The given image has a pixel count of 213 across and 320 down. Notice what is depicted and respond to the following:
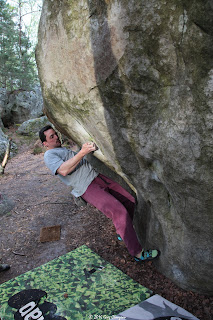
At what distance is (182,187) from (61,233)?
10.7 feet

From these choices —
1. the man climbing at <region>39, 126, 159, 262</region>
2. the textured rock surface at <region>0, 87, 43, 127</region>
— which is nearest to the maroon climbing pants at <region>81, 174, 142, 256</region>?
the man climbing at <region>39, 126, 159, 262</region>

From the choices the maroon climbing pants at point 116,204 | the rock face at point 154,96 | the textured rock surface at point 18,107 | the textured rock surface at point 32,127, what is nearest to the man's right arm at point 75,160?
the rock face at point 154,96

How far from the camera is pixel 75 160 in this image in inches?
139

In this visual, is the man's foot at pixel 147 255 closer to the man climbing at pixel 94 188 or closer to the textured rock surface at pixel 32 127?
the man climbing at pixel 94 188

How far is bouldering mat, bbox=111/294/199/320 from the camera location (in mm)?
2883

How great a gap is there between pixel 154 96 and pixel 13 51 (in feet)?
63.5

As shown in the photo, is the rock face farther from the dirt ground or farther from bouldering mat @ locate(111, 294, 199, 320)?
bouldering mat @ locate(111, 294, 199, 320)

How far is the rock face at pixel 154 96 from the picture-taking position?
2211 millimetres

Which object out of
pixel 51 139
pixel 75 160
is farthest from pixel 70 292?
pixel 51 139

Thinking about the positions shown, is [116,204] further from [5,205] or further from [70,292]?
[5,205]

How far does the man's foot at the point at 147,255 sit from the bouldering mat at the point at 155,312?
1.91 ft

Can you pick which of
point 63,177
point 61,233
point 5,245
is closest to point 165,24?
point 63,177

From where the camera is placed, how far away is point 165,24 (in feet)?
7.29

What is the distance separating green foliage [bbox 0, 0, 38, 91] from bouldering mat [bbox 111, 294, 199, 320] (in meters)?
19.0
